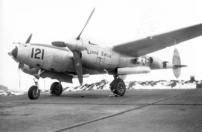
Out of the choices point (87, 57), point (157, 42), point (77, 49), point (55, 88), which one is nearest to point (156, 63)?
point (157, 42)

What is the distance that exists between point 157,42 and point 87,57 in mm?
4033

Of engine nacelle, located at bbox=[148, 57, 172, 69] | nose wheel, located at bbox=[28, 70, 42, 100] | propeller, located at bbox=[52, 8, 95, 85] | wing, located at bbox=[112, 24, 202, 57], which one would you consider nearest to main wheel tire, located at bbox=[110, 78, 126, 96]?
wing, located at bbox=[112, 24, 202, 57]

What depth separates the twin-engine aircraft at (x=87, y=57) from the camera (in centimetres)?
1186

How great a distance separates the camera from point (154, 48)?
14414 mm

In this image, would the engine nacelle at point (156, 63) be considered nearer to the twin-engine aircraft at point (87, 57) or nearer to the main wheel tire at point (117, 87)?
the twin-engine aircraft at point (87, 57)

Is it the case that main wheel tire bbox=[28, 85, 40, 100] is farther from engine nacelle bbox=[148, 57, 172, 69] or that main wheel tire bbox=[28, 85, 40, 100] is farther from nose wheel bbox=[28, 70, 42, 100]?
engine nacelle bbox=[148, 57, 172, 69]

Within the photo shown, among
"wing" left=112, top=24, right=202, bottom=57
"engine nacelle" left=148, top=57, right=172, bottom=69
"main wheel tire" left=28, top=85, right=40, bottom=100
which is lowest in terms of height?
"main wheel tire" left=28, top=85, right=40, bottom=100

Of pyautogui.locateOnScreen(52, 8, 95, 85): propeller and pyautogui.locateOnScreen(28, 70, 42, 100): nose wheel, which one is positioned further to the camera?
pyautogui.locateOnScreen(28, 70, 42, 100): nose wheel

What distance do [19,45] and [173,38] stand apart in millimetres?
7794

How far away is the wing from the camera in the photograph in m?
12.1

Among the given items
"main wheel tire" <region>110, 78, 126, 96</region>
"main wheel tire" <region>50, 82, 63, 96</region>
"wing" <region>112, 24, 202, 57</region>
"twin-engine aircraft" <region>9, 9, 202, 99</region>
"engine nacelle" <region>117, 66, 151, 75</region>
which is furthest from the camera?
"main wheel tire" <region>50, 82, 63, 96</region>

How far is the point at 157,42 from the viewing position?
13562 mm

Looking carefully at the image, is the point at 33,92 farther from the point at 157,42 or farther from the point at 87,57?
the point at 157,42

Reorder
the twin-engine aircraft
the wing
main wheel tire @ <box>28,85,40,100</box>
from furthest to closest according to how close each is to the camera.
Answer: the wing, the twin-engine aircraft, main wheel tire @ <box>28,85,40,100</box>
